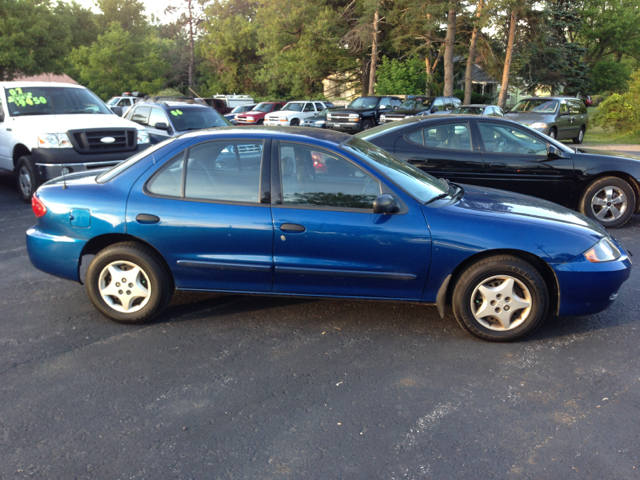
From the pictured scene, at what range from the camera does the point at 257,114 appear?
28.2 metres

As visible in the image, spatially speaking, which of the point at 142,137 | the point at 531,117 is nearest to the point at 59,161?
the point at 142,137

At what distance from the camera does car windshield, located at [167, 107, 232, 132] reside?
40.9 ft

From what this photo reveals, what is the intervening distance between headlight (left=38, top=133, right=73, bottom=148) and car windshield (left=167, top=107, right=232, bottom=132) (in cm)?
347

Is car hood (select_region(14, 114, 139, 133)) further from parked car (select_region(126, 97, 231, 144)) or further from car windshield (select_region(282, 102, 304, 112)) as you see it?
car windshield (select_region(282, 102, 304, 112))

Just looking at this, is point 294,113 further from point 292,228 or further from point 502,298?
point 502,298

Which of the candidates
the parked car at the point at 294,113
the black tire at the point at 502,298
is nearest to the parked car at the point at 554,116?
the parked car at the point at 294,113

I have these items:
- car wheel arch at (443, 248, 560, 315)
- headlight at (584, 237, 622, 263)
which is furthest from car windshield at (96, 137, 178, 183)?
headlight at (584, 237, 622, 263)

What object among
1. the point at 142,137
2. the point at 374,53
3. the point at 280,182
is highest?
the point at 374,53

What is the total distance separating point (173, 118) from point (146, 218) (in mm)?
8696

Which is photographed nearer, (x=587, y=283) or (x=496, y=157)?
(x=587, y=283)

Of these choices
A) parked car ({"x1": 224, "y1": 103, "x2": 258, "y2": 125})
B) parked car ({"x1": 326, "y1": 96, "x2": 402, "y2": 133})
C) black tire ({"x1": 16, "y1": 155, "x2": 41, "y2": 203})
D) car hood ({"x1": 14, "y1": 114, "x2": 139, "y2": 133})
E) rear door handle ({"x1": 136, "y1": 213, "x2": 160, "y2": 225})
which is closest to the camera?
rear door handle ({"x1": 136, "y1": 213, "x2": 160, "y2": 225})

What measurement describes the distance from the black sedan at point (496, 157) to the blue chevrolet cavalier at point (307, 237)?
10.6ft

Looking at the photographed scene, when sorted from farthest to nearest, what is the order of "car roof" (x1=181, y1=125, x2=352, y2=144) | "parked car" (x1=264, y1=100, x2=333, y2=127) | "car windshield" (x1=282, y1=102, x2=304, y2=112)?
"car windshield" (x1=282, y1=102, x2=304, y2=112), "parked car" (x1=264, y1=100, x2=333, y2=127), "car roof" (x1=181, y1=125, x2=352, y2=144)

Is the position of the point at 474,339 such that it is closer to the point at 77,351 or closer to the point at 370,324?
the point at 370,324
